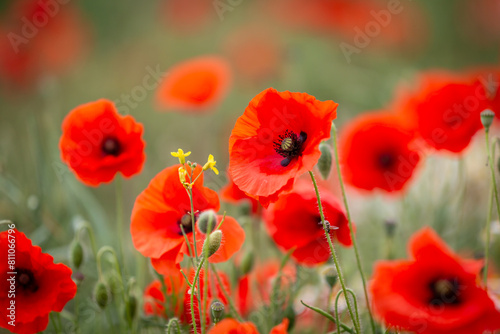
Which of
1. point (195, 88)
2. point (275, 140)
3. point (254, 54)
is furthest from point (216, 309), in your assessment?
point (254, 54)

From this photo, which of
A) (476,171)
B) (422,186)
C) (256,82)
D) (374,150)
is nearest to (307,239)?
(374,150)

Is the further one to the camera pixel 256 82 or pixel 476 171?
pixel 256 82

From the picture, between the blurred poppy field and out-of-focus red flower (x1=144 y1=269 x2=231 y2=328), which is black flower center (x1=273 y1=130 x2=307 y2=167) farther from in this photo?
out-of-focus red flower (x1=144 y1=269 x2=231 y2=328)

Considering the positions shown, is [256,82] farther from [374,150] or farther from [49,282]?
[49,282]

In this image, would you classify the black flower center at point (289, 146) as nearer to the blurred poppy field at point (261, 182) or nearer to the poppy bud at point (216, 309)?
the blurred poppy field at point (261, 182)

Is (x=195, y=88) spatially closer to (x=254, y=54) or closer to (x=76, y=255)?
(x=76, y=255)

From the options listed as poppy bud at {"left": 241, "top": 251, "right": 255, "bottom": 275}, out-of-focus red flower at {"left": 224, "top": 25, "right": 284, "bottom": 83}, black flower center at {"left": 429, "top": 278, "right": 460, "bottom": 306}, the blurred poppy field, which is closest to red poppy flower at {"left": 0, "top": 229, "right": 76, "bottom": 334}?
the blurred poppy field
